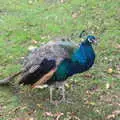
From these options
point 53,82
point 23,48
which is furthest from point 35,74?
point 23,48

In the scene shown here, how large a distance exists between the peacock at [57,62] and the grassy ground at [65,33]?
1.48 ft

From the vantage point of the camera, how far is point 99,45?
31.2 ft

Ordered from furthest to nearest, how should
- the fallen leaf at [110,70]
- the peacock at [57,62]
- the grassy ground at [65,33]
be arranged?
the fallen leaf at [110,70] → the grassy ground at [65,33] → the peacock at [57,62]

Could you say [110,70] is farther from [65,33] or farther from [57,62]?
[65,33]

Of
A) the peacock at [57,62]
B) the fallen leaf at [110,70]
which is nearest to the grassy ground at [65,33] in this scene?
the fallen leaf at [110,70]


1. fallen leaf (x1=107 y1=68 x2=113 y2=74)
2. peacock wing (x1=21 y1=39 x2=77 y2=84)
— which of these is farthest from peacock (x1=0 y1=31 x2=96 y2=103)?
fallen leaf (x1=107 y1=68 x2=113 y2=74)

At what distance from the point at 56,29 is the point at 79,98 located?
11.2ft

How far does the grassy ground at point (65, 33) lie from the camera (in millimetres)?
7121

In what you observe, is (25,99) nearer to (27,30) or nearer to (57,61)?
(57,61)

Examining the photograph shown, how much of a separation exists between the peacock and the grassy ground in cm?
45

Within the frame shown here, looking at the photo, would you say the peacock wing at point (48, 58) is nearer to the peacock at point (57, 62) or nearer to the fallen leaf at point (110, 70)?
the peacock at point (57, 62)

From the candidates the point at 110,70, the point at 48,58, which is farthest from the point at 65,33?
the point at 48,58

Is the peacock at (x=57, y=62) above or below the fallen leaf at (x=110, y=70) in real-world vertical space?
above

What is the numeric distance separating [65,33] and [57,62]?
3630mm
